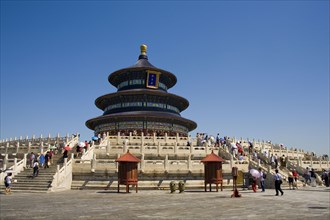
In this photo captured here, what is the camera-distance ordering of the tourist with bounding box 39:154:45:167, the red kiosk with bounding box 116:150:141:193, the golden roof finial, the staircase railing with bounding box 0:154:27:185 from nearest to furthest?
the red kiosk with bounding box 116:150:141:193, the staircase railing with bounding box 0:154:27:185, the tourist with bounding box 39:154:45:167, the golden roof finial

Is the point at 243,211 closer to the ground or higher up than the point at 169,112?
closer to the ground

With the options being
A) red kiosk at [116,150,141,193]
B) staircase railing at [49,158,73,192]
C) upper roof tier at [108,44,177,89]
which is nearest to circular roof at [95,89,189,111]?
upper roof tier at [108,44,177,89]

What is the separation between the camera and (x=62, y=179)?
23.5m

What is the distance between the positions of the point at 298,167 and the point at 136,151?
54.2 feet

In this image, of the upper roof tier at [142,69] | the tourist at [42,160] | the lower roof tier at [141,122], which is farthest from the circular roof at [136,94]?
the tourist at [42,160]

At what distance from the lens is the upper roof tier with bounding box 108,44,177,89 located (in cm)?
5369

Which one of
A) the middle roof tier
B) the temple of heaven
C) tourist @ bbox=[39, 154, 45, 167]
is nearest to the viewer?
tourist @ bbox=[39, 154, 45, 167]

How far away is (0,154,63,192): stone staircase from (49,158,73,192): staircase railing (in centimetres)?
46

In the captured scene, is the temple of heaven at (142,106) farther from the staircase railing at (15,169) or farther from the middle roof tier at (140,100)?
the staircase railing at (15,169)

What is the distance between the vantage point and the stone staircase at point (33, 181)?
22547 mm

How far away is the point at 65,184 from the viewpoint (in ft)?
78.5

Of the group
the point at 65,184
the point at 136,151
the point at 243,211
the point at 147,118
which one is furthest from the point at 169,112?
the point at 243,211

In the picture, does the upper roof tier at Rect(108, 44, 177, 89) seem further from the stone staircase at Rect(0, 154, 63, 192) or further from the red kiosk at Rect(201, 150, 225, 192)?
the red kiosk at Rect(201, 150, 225, 192)

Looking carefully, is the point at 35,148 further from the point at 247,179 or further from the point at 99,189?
the point at 247,179
